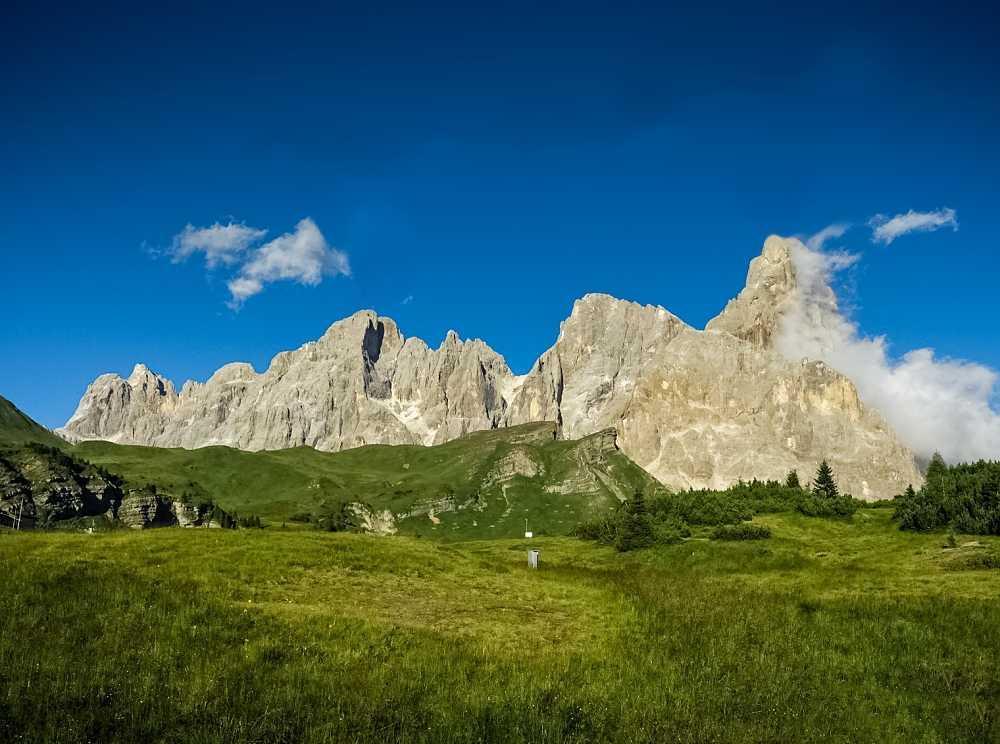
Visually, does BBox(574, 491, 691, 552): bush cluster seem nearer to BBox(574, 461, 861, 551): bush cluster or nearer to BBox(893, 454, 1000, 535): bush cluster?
BBox(574, 461, 861, 551): bush cluster

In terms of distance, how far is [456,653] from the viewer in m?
18.5

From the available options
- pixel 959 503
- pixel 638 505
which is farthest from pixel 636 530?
pixel 959 503

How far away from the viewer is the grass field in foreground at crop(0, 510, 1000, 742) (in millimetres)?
13914

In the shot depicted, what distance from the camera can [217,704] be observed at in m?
14.1

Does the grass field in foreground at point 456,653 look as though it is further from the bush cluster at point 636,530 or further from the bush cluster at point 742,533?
the bush cluster at point 636,530

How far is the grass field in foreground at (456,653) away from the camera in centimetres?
1391

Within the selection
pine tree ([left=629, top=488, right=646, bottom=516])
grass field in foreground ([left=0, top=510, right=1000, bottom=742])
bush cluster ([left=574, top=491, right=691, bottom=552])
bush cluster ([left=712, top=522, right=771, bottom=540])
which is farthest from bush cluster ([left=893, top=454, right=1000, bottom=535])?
pine tree ([left=629, top=488, right=646, bottom=516])

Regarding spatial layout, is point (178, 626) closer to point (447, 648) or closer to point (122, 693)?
point (122, 693)

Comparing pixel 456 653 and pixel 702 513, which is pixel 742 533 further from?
pixel 456 653

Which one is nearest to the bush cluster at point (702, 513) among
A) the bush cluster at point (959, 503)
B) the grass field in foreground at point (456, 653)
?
the bush cluster at point (959, 503)

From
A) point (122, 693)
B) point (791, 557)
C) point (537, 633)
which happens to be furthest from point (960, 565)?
point (122, 693)

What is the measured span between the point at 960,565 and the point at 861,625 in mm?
15059

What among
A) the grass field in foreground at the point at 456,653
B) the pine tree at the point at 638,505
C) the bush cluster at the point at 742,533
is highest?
the pine tree at the point at 638,505

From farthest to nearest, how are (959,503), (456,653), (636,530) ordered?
(636,530) < (959,503) < (456,653)
